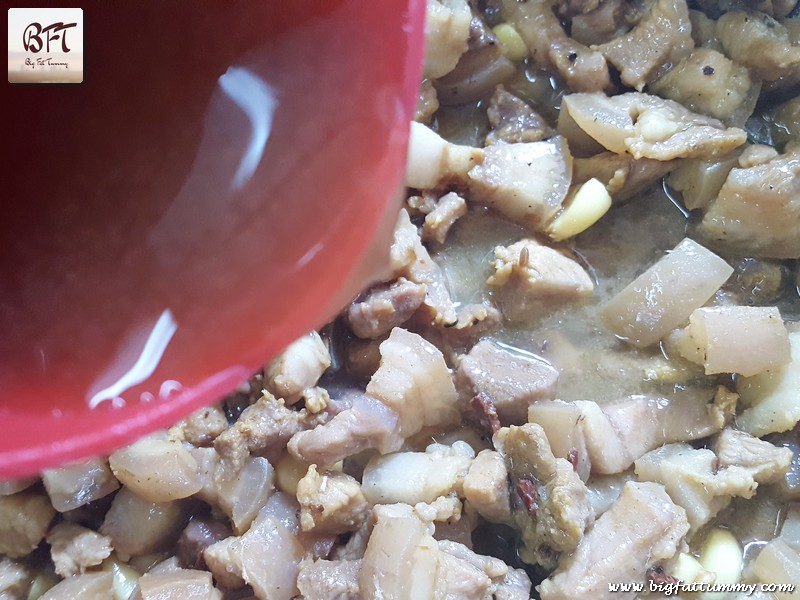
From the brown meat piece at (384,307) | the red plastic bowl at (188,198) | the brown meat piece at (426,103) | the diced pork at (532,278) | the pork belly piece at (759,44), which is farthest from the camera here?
the brown meat piece at (426,103)

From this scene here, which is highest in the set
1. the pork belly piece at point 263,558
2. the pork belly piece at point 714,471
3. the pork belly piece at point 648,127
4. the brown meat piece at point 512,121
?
the pork belly piece at point 648,127

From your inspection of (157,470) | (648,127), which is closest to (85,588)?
(157,470)

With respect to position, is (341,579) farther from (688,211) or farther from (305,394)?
Answer: (688,211)

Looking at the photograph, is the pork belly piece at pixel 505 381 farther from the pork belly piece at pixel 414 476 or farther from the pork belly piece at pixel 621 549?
the pork belly piece at pixel 621 549

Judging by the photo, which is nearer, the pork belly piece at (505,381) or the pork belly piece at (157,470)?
the pork belly piece at (157,470)

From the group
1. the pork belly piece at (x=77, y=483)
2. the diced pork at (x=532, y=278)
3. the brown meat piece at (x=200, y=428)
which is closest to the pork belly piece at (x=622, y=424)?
the diced pork at (x=532, y=278)

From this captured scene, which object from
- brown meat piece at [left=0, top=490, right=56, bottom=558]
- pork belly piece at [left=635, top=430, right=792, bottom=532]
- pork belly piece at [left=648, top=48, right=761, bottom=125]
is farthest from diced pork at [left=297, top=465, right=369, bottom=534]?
pork belly piece at [left=648, top=48, right=761, bottom=125]

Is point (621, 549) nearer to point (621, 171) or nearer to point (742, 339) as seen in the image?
point (742, 339)
